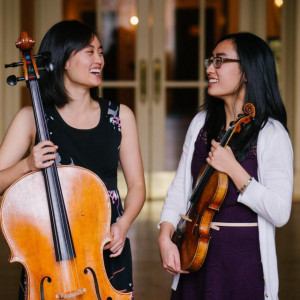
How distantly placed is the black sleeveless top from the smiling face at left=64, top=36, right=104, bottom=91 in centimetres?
12

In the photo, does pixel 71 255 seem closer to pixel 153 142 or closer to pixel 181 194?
pixel 181 194

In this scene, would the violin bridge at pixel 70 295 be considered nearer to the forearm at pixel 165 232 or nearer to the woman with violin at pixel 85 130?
the woman with violin at pixel 85 130

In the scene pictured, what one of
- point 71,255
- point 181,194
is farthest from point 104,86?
point 71,255

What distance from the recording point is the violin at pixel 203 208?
1813mm

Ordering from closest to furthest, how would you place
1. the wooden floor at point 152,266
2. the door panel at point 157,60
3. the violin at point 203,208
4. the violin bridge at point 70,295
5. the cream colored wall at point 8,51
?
the violin bridge at point 70,295, the violin at point 203,208, the wooden floor at point 152,266, the cream colored wall at point 8,51, the door panel at point 157,60

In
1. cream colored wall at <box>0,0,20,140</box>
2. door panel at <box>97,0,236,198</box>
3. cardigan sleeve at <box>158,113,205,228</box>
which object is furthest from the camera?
door panel at <box>97,0,236,198</box>

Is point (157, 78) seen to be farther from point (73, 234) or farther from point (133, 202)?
point (73, 234)

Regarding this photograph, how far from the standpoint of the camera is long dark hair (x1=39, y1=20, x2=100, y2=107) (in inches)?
77.7

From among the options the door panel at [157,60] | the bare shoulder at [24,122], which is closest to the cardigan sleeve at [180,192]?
the bare shoulder at [24,122]

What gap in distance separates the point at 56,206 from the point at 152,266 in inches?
88.6

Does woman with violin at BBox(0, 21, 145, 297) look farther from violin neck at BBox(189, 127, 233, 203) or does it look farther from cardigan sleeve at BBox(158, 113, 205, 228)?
violin neck at BBox(189, 127, 233, 203)

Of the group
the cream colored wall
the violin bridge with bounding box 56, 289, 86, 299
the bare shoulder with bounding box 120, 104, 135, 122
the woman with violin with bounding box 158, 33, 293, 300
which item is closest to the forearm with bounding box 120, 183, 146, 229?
the woman with violin with bounding box 158, 33, 293, 300

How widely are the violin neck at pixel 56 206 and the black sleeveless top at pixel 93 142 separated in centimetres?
23

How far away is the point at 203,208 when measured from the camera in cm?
184
